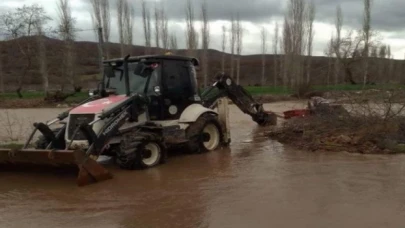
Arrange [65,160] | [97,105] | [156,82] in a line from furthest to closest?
1. [156,82]
2. [97,105]
3. [65,160]


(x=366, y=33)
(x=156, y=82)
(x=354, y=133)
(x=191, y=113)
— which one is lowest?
(x=354, y=133)

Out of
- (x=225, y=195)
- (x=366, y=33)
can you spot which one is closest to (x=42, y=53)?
(x=366, y=33)

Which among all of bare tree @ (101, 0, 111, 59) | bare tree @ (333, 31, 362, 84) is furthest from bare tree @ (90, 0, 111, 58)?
bare tree @ (333, 31, 362, 84)

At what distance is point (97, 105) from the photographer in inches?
403

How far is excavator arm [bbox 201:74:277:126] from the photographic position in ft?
47.2

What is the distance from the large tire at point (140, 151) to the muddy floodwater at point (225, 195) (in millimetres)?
215

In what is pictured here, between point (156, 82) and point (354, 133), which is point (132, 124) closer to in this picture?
point (156, 82)

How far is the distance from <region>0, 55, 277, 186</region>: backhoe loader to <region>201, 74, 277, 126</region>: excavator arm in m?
1.10

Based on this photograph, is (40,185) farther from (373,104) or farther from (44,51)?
(44,51)

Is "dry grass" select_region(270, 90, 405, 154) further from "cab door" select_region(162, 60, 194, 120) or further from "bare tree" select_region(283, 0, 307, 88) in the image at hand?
"bare tree" select_region(283, 0, 307, 88)

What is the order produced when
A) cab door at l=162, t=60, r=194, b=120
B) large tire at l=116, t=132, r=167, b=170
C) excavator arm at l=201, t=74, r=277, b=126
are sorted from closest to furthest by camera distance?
large tire at l=116, t=132, r=167, b=170 < cab door at l=162, t=60, r=194, b=120 < excavator arm at l=201, t=74, r=277, b=126

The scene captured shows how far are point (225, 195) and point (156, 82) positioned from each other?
407cm

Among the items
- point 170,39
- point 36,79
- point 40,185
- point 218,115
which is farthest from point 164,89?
point 36,79

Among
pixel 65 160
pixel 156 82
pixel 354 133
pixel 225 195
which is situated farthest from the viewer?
pixel 354 133
